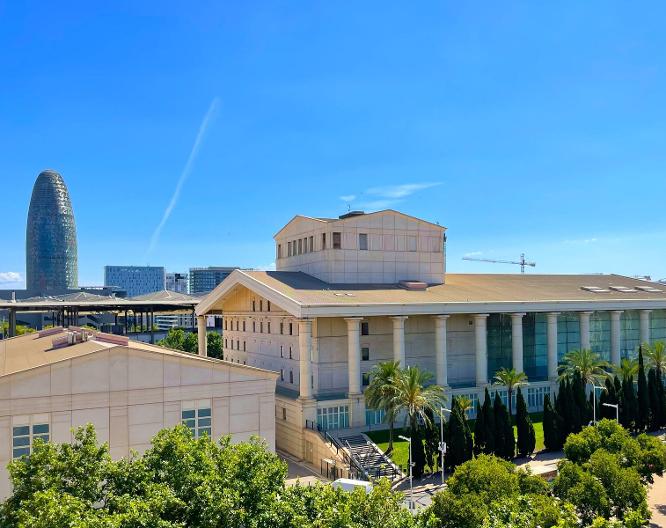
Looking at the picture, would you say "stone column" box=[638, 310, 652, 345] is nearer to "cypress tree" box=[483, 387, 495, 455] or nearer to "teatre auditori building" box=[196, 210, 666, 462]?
"teatre auditori building" box=[196, 210, 666, 462]

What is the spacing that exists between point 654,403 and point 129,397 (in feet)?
151

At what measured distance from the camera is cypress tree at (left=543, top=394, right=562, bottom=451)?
47.4 meters

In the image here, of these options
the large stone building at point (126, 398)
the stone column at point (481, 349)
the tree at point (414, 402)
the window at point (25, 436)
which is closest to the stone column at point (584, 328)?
the stone column at point (481, 349)

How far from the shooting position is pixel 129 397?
33.7m

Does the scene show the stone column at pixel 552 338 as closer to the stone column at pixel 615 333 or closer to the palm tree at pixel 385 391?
the stone column at pixel 615 333

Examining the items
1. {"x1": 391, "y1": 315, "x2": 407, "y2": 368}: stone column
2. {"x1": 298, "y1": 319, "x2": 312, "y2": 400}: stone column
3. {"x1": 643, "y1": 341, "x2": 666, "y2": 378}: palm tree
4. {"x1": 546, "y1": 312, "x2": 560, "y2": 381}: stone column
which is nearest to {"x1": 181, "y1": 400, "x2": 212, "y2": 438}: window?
{"x1": 298, "y1": 319, "x2": 312, "y2": 400}: stone column

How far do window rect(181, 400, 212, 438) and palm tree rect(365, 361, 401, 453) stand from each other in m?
14.4

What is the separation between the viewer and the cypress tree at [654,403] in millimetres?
53625

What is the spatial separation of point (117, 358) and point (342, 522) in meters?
19.9

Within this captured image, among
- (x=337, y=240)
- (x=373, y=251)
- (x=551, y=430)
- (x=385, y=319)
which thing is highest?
(x=337, y=240)

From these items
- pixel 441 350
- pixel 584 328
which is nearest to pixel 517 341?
pixel 441 350

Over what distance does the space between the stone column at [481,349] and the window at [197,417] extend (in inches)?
1240

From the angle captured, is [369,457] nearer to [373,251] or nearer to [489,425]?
[489,425]

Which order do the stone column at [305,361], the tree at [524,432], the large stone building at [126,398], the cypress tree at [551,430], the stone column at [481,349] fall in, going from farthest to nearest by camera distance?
1. the stone column at [481,349]
2. the stone column at [305,361]
3. the cypress tree at [551,430]
4. the tree at [524,432]
5. the large stone building at [126,398]
